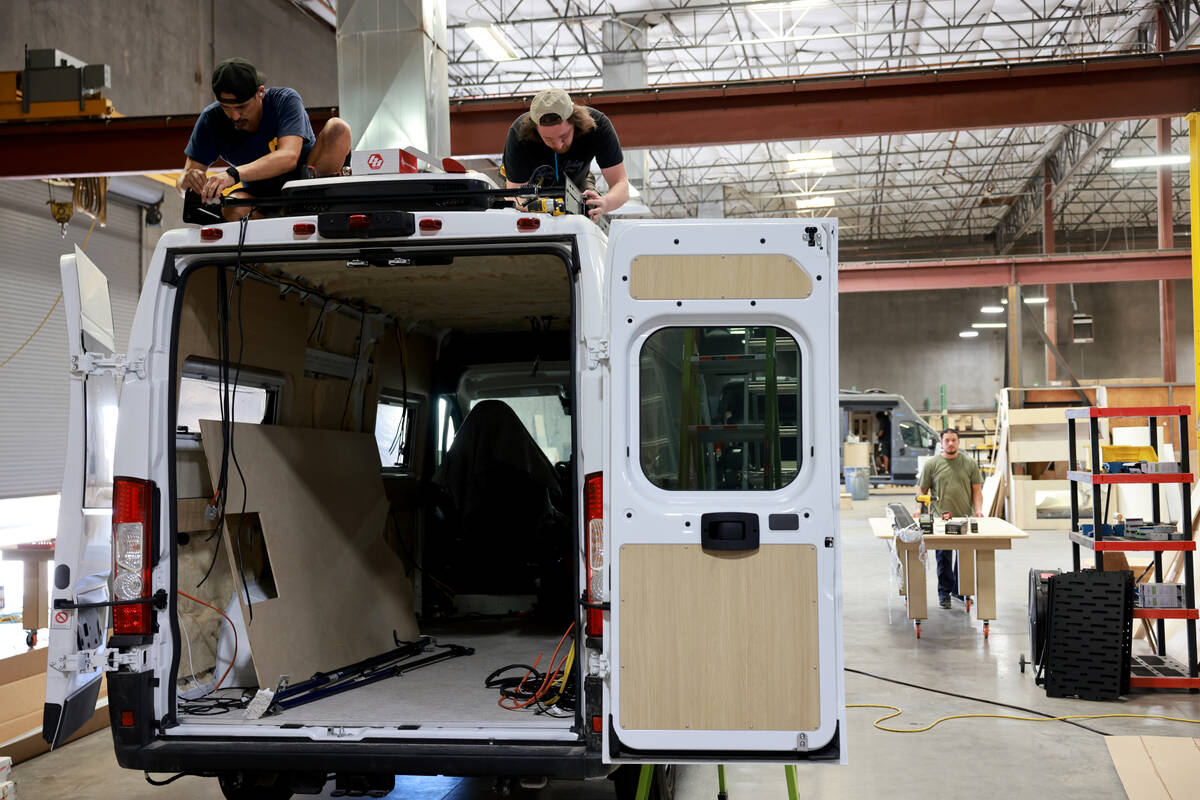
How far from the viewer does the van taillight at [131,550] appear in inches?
146

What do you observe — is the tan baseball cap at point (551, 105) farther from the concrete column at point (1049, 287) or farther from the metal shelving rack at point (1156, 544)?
the concrete column at point (1049, 287)

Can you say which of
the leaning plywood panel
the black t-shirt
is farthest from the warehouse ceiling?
the leaning plywood panel

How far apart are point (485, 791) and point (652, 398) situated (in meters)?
2.74

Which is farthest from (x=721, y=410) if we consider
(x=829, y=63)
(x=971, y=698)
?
(x=829, y=63)

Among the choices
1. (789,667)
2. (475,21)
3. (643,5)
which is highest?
(643,5)

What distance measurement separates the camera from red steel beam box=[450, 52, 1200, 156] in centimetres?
995

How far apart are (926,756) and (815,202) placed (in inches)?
1110

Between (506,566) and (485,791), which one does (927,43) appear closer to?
(506,566)

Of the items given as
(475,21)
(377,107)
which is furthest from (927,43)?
(377,107)

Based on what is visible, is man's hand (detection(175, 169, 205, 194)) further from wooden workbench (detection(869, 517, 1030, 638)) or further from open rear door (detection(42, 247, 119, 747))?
wooden workbench (detection(869, 517, 1030, 638))

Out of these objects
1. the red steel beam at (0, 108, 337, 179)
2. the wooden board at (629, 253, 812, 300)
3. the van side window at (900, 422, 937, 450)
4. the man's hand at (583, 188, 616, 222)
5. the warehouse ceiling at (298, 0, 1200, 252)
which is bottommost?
the van side window at (900, 422, 937, 450)

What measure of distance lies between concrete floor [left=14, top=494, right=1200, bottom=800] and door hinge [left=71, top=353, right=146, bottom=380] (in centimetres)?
246

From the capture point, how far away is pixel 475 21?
15.6 meters

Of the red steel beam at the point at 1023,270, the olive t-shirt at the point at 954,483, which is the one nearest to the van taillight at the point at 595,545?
the olive t-shirt at the point at 954,483
